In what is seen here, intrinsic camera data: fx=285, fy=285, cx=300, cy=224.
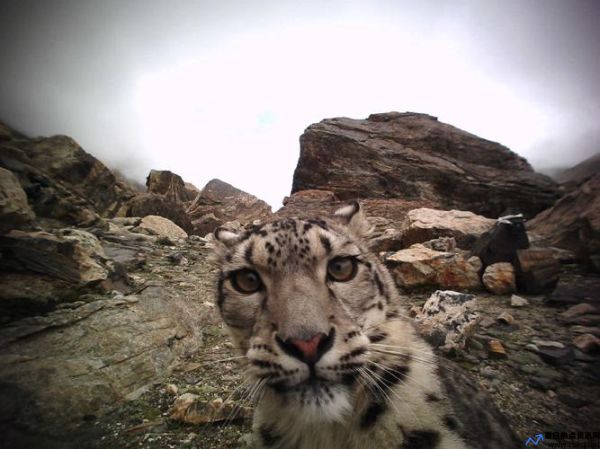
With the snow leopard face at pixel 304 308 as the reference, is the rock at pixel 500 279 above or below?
above

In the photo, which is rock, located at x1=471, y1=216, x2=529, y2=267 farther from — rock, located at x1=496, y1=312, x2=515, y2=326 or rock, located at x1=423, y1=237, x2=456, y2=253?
rock, located at x1=496, y1=312, x2=515, y2=326

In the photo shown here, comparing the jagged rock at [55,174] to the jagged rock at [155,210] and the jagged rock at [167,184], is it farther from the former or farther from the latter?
the jagged rock at [167,184]

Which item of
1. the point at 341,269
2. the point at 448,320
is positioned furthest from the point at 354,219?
the point at 448,320

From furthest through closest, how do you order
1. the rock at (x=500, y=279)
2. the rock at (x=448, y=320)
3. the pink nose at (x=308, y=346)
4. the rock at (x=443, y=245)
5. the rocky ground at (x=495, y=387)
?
the rock at (x=443, y=245) → the rock at (x=500, y=279) → the rock at (x=448, y=320) → the rocky ground at (x=495, y=387) → the pink nose at (x=308, y=346)

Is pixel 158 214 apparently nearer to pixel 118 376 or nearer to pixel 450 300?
pixel 118 376

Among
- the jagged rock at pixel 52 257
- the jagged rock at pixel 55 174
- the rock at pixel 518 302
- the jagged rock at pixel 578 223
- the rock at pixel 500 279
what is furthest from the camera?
the jagged rock at pixel 55 174

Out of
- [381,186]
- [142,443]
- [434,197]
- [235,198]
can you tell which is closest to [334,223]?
[142,443]

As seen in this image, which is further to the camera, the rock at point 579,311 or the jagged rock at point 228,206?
the jagged rock at point 228,206

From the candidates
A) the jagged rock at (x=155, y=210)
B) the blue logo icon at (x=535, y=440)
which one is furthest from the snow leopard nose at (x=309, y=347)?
the jagged rock at (x=155, y=210)
